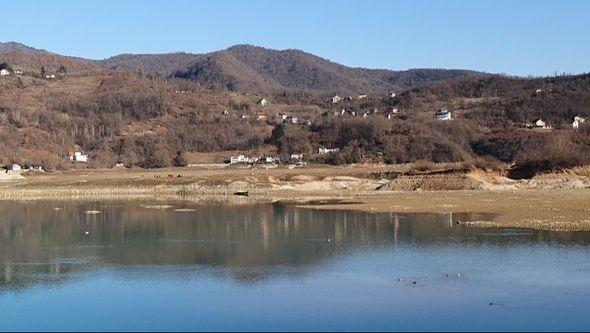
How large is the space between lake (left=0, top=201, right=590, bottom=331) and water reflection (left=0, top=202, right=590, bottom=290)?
0.08 m

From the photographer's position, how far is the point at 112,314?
21469mm

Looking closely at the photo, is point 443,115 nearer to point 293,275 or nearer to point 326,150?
point 326,150

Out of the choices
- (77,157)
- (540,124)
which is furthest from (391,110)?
(77,157)

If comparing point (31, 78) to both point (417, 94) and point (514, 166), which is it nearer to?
point (417, 94)

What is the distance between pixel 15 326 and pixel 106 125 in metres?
114

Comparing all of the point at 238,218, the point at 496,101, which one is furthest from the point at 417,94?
the point at 238,218

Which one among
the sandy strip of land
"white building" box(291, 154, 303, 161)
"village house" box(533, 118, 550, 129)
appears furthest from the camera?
"village house" box(533, 118, 550, 129)

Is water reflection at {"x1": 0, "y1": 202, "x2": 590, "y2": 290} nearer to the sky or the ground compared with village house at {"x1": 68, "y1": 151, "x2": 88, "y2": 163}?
nearer to the ground

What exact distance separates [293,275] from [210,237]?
11.7 meters

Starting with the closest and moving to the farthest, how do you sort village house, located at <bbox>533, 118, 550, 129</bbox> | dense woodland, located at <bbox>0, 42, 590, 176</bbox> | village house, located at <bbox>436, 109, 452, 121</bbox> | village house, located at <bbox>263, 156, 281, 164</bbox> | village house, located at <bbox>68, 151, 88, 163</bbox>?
1. dense woodland, located at <bbox>0, 42, 590, 176</bbox>
2. village house, located at <bbox>263, 156, 281, 164</bbox>
3. village house, located at <bbox>68, 151, 88, 163</bbox>
4. village house, located at <bbox>533, 118, 550, 129</bbox>
5. village house, located at <bbox>436, 109, 452, 121</bbox>

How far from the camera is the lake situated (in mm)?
20672

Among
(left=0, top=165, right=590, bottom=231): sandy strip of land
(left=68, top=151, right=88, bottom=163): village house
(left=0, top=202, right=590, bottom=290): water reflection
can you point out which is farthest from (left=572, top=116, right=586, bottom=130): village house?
(left=0, top=202, right=590, bottom=290): water reflection

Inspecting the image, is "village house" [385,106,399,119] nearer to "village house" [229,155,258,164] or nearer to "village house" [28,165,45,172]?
"village house" [229,155,258,164]

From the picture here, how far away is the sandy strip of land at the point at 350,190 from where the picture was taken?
51125mm
